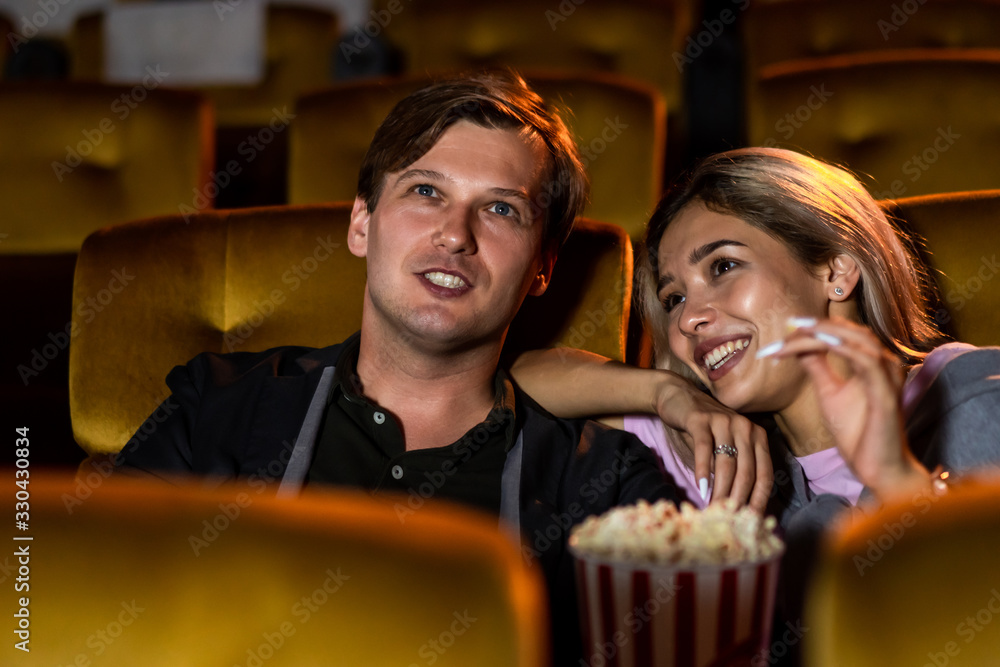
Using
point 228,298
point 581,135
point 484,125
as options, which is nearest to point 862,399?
point 484,125

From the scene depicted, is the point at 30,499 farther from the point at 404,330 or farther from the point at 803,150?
the point at 803,150

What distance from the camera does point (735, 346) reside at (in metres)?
0.98

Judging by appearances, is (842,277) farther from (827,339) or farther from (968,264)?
(827,339)

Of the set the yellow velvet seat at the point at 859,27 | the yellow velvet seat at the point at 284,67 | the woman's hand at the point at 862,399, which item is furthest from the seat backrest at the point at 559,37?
the woman's hand at the point at 862,399

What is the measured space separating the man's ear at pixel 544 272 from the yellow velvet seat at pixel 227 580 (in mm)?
728

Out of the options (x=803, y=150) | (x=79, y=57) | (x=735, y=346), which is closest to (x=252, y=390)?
(x=735, y=346)

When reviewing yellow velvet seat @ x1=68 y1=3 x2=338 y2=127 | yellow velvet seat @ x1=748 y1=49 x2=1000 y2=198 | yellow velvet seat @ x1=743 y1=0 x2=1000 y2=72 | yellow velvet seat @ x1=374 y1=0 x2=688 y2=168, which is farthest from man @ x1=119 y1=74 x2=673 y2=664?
yellow velvet seat @ x1=68 y1=3 x2=338 y2=127

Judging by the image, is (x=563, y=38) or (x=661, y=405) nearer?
(x=661, y=405)

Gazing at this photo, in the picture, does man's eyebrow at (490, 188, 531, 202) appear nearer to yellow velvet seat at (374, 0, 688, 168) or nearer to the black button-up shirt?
the black button-up shirt

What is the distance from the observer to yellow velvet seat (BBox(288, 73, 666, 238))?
157cm

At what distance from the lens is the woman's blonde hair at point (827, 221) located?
103 cm

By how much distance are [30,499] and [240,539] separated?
91mm

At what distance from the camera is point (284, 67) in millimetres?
2572

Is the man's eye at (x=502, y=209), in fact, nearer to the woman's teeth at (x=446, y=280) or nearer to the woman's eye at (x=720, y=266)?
the woman's teeth at (x=446, y=280)
